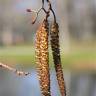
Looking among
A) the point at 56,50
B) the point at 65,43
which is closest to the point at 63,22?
the point at 65,43

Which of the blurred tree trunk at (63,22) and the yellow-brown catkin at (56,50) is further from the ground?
the yellow-brown catkin at (56,50)

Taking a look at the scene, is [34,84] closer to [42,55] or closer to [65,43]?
[42,55]

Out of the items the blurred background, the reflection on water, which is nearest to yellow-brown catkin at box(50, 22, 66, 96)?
the reflection on water

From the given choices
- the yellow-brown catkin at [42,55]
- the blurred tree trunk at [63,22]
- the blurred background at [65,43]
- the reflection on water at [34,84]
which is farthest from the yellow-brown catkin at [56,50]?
the blurred tree trunk at [63,22]

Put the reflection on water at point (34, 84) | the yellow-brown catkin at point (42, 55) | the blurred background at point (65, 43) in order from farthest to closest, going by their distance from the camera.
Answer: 1. the blurred background at point (65, 43)
2. the reflection on water at point (34, 84)
3. the yellow-brown catkin at point (42, 55)

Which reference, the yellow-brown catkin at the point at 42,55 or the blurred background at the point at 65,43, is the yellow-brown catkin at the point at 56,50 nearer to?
the yellow-brown catkin at the point at 42,55

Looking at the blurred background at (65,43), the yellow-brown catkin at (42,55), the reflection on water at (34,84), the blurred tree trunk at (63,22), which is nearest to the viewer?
the yellow-brown catkin at (42,55)

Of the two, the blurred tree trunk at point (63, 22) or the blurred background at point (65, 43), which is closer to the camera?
the blurred background at point (65, 43)

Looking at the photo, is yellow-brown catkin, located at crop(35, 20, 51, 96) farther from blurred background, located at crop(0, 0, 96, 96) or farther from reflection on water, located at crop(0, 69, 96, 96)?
blurred background, located at crop(0, 0, 96, 96)

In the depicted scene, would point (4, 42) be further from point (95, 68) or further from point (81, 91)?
point (81, 91)
